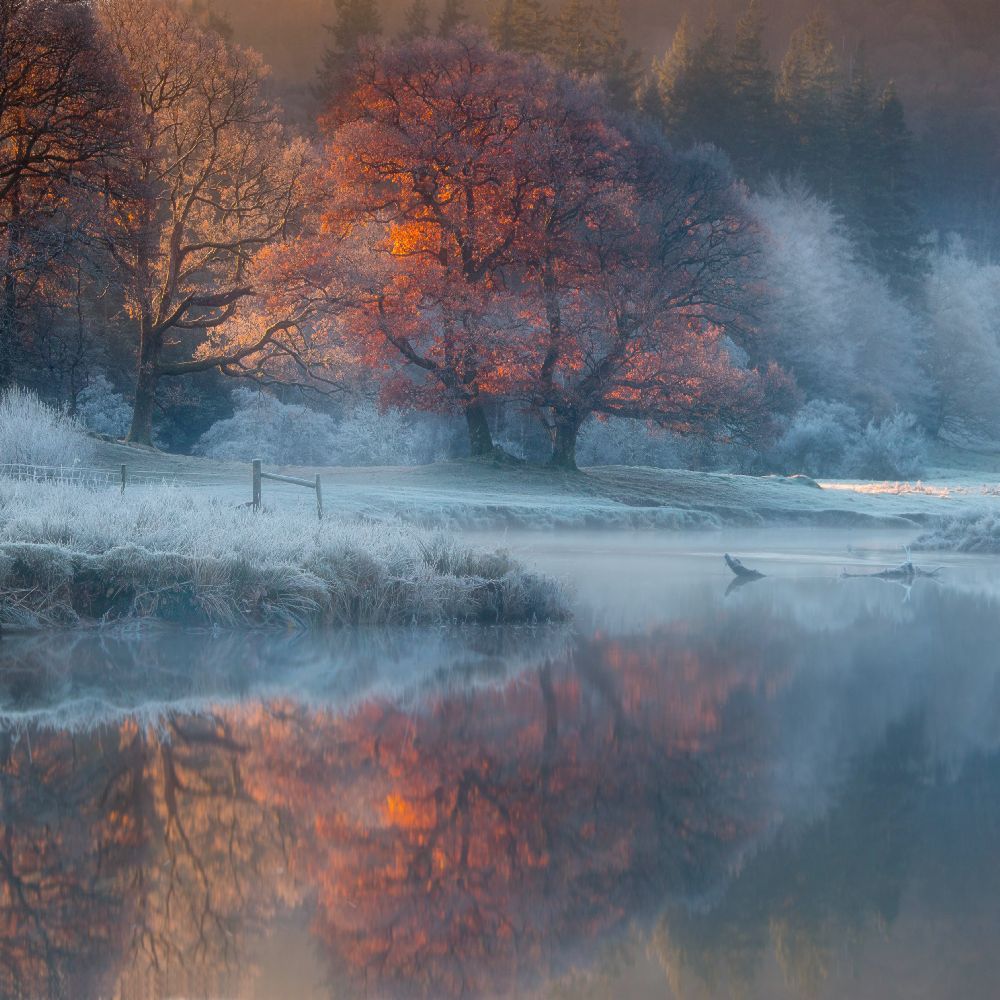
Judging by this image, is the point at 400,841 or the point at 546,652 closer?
the point at 400,841

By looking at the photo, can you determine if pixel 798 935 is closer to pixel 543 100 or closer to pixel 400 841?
pixel 400 841

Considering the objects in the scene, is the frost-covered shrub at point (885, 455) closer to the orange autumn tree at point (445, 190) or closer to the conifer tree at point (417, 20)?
the orange autumn tree at point (445, 190)

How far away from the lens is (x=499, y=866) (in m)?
6.04

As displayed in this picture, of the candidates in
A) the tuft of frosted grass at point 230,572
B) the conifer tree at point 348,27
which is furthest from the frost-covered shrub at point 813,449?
the tuft of frosted grass at point 230,572

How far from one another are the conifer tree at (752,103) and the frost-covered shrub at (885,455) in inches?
812

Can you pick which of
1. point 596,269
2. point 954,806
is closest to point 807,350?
point 596,269

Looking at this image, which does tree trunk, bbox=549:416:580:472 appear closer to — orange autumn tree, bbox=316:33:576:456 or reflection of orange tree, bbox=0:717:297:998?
orange autumn tree, bbox=316:33:576:456

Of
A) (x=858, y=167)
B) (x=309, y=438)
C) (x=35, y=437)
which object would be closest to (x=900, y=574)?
(x=35, y=437)

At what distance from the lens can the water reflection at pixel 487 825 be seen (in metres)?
4.97

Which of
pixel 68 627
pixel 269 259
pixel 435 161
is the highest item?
pixel 435 161

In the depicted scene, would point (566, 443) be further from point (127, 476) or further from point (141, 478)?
point (127, 476)

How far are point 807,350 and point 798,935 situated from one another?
59.0 metres

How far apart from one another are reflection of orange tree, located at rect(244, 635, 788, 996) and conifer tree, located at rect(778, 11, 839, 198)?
6664 centimetres

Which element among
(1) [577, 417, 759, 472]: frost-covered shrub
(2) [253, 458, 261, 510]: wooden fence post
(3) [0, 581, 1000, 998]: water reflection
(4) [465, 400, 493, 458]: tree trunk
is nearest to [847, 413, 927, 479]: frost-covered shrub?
(1) [577, 417, 759, 472]: frost-covered shrub
